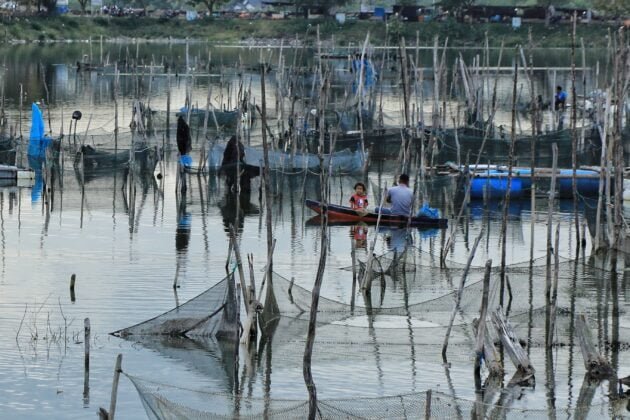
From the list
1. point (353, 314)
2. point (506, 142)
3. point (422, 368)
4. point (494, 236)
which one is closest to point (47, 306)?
point (353, 314)

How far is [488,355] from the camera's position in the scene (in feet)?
40.9

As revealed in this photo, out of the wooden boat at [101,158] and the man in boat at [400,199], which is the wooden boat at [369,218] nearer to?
the man in boat at [400,199]

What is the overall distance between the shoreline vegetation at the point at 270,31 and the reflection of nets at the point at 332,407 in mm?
71164

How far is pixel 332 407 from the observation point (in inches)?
406

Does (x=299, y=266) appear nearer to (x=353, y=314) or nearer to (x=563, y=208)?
(x=353, y=314)

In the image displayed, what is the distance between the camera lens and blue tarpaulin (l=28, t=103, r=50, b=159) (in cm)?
2623

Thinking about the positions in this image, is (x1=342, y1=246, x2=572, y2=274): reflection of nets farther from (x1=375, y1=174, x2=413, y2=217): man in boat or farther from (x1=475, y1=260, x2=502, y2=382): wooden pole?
(x1=475, y1=260, x2=502, y2=382): wooden pole

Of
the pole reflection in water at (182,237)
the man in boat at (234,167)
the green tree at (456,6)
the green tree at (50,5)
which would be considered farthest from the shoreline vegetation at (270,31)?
the pole reflection in water at (182,237)

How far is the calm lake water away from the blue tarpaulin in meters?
0.49

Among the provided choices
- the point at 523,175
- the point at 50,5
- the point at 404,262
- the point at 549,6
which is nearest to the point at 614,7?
the point at 549,6

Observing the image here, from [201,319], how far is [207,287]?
127 inches

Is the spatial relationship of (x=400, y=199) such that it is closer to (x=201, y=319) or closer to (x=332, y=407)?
(x=201, y=319)

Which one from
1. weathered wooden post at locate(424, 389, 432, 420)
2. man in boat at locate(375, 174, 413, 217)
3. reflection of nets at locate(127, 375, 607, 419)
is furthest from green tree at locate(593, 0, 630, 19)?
weathered wooden post at locate(424, 389, 432, 420)

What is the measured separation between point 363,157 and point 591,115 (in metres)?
8.79
